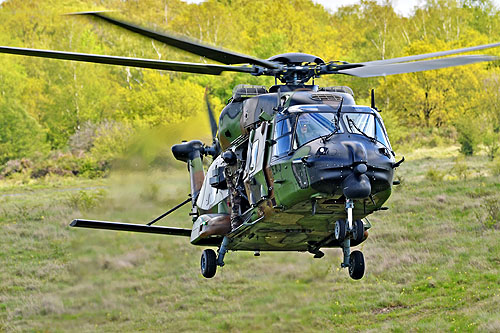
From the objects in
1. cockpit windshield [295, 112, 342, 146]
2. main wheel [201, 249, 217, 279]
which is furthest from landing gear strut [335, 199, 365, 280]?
main wheel [201, 249, 217, 279]

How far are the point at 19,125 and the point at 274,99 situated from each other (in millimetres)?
46995

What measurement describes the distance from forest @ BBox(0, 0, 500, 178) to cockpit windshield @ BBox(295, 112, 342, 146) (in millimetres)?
29012

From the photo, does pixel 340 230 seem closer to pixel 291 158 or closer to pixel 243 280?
pixel 291 158

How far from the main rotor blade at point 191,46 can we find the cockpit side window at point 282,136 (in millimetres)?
1231

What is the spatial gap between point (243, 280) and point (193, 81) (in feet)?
83.6

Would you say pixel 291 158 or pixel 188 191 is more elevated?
pixel 291 158

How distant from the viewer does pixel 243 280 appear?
99.2ft

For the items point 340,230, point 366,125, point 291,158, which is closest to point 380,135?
point 366,125

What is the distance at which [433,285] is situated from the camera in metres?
29.9

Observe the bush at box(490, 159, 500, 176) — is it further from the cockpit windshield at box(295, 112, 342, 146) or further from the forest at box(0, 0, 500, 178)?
the cockpit windshield at box(295, 112, 342, 146)

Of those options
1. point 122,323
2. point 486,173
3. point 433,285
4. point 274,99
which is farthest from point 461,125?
point 274,99

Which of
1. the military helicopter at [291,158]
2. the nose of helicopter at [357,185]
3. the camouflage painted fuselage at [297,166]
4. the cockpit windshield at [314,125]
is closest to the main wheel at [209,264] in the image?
the military helicopter at [291,158]

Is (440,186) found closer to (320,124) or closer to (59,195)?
(59,195)

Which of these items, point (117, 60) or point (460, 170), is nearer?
point (117, 60)
